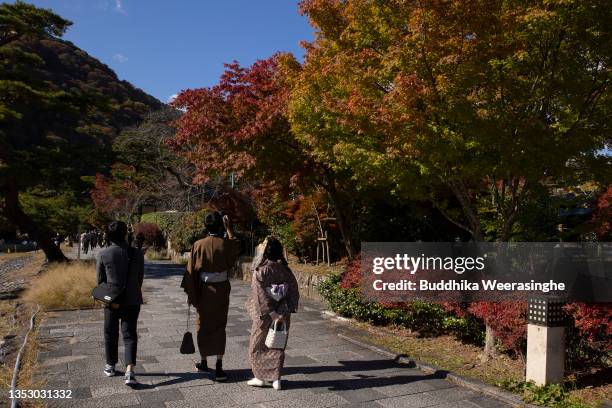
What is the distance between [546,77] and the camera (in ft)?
18.3

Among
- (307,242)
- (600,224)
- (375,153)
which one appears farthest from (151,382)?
(307,242)

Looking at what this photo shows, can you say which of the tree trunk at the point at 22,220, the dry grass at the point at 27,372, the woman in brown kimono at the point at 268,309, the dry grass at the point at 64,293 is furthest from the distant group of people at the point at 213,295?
the tree trunk at the point at 22,220

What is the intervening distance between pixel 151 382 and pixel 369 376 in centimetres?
235

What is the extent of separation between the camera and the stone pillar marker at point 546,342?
475 centimetres

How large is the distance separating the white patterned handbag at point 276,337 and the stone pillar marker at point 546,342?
8.20 feet

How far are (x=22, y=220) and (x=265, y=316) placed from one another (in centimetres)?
1662

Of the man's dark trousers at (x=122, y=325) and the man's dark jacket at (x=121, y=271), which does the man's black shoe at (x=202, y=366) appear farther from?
the man's dark jacket at (x=121, y=271)

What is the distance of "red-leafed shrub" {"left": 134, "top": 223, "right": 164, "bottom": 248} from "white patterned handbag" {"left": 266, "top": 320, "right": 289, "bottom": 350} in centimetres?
2428

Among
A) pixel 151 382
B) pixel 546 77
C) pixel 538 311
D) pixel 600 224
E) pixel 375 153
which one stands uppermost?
pixel 546 77

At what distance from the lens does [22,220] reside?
59.4 feet

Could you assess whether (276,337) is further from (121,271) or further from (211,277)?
(121,271)

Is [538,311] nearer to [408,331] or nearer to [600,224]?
[408,331]

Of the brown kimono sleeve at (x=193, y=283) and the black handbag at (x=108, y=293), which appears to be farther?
the brown kimono sleeve at (x=193, y=283)

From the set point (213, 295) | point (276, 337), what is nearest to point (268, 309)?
point (276, 337)
